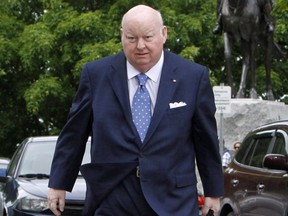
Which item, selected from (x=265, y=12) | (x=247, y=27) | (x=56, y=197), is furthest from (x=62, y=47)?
(x=56, y=197)

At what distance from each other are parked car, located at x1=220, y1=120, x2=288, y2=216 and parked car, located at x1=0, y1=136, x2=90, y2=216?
1569mm

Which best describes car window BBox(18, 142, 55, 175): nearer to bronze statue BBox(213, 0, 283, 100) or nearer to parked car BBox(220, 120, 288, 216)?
parked car BBox(220, 120, 288, 216)

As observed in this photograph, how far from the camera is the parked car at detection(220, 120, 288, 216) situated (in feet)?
30.0

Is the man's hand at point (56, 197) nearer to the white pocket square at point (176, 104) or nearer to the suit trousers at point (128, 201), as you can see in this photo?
the suit trousers at point (128, 201)

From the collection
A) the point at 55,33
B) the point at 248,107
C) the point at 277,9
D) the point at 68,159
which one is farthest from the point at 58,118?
the point at 68,159

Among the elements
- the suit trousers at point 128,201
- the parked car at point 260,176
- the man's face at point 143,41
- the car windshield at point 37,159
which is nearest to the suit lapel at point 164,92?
the man's face at point 143,41

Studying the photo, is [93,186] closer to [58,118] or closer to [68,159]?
[68,159]

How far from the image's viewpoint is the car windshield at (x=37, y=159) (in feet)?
38.9

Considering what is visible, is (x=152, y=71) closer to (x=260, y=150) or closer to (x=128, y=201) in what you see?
(x=128, y=201)

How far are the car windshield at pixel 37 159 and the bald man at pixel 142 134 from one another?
604 cm

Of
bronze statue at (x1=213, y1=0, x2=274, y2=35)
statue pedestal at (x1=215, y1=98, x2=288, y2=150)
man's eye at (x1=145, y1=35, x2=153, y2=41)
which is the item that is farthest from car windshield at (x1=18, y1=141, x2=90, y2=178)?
bronze statue at (x1=213, y1=0, x2=274, y2=35)

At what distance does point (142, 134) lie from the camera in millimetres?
5500

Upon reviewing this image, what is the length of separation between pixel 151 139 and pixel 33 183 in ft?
19.7

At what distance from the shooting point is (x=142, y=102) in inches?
219
